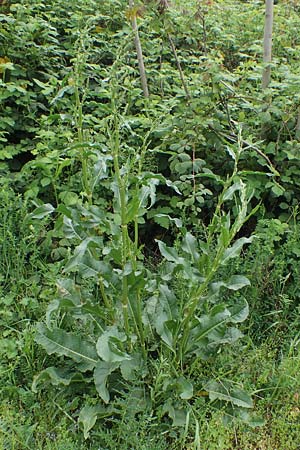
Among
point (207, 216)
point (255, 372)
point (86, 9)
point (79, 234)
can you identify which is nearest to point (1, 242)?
point (79, 234)

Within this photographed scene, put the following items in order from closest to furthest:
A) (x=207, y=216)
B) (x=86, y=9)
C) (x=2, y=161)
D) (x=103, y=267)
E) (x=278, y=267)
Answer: (x=103, y=267)
(x=278, y=267)
(x=207, y=216)
(x=2, y=161)
(x=86, y=9)

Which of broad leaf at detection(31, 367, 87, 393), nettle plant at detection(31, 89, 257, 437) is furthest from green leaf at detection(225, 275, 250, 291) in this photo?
broad leaf at detection(31, 367, 87, 393)

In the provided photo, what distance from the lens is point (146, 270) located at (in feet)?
9.45

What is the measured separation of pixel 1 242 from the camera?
3324 mm

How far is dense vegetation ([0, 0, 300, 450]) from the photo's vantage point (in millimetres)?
2430

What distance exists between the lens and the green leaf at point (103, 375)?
2396mm

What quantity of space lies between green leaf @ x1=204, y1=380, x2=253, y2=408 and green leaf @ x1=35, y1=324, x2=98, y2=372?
0.59m

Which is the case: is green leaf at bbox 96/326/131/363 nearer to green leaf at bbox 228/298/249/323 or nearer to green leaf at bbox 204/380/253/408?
green leaf at bbox 204/380/253/408

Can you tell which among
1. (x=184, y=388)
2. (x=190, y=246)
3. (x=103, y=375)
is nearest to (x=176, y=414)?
(x=184, y=388)

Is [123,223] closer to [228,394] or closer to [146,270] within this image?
[146,270]

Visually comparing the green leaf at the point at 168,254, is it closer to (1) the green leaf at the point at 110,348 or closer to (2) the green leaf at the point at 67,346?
(1) the green leaf at the point at 110,348

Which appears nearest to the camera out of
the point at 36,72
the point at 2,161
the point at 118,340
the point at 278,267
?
the point at 118,340

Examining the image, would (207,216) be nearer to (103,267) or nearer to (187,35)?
(103,267)

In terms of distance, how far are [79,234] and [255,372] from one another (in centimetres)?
122
